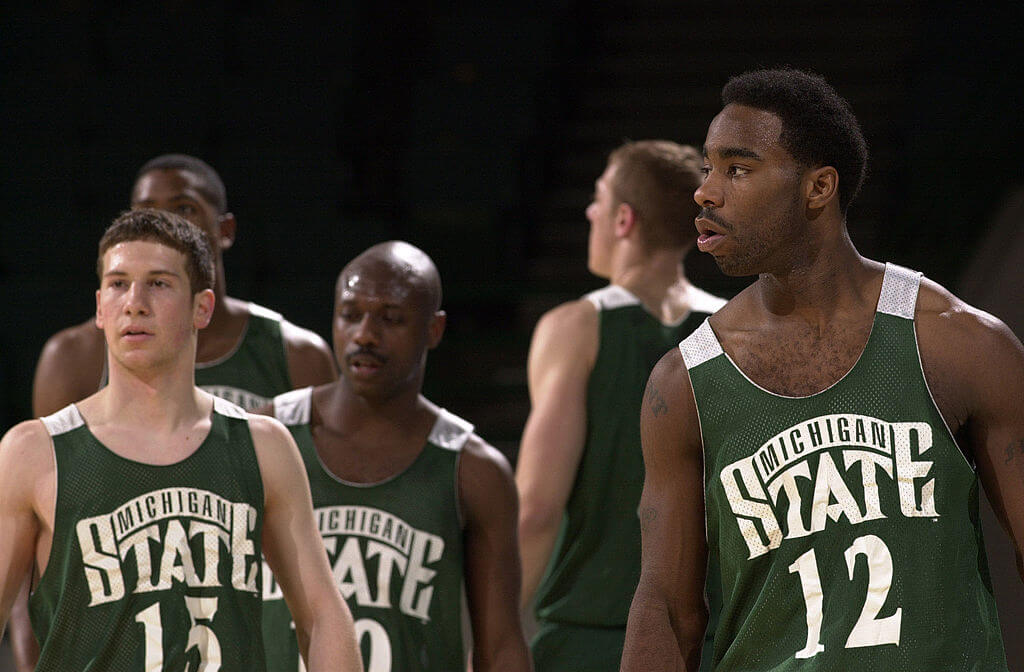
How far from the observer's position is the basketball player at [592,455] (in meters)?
4.37

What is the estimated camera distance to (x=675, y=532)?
278cm

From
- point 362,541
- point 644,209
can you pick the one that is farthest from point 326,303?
point 362,541

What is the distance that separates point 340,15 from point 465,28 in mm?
761

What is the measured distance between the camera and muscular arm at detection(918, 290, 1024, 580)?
8.47 feet

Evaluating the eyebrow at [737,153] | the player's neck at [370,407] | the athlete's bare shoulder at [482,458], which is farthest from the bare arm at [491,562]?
the eyebrow at [737,153]

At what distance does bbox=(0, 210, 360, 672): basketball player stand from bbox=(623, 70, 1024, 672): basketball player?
845 millimetres

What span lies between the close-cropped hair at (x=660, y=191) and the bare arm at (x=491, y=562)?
1163mm

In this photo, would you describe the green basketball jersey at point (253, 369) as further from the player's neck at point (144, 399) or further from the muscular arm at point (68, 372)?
the player's neck at point (144, 399)

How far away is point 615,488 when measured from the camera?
446 cm

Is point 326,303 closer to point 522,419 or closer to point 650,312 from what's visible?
point 522,419

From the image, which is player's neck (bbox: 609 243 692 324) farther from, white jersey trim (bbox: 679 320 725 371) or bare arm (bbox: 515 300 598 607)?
white jersey trim (bbox: 679 320 725 371)

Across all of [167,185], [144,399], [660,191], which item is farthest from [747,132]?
[167,185]

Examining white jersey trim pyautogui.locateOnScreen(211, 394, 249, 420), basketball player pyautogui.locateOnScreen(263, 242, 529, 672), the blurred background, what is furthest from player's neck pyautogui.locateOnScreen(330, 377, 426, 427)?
the blurred background

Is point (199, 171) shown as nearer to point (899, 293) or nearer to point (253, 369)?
point (253, 369)
